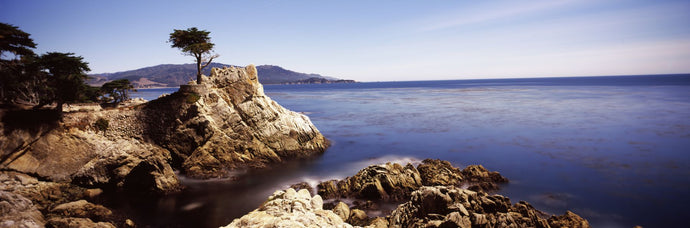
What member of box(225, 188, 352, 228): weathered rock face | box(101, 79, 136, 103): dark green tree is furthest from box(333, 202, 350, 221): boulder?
box(101, 79, 136, 103): dark green tree

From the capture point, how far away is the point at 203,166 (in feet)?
77.4

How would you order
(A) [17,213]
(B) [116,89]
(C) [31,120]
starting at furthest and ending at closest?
(B) [116,89] → (C) [31,120] → (A) [17,213]

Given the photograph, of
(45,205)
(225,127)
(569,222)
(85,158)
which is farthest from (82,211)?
(569,222)

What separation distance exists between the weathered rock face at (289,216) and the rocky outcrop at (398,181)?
17.4ft

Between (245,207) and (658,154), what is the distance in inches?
1364

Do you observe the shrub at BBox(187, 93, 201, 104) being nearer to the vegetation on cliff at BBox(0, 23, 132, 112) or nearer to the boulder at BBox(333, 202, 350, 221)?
the vegetation on cliff at BBox(0, 23, 132, 112)

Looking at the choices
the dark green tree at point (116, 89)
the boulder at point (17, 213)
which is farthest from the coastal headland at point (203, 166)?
the dark green tree at point (116, 89)

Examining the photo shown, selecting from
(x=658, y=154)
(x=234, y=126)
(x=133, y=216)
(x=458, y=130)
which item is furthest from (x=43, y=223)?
(x=658, y=154)

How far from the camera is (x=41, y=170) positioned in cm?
1895

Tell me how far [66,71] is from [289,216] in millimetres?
24422

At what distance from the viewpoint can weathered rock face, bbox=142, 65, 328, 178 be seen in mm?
24422

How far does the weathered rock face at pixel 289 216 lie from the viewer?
11086 mm

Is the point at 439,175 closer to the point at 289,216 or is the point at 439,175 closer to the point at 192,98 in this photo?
the point at 289,216

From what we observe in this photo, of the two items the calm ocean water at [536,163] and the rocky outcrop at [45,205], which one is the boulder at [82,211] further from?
the calm ocean water at [536,163]
